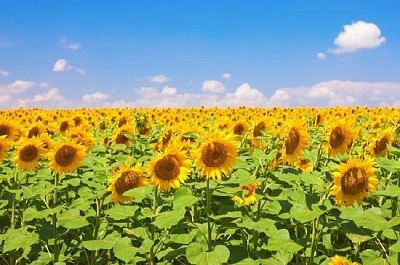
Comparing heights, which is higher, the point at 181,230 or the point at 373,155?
the point at 373,155

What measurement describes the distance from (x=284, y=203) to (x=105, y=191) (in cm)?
170

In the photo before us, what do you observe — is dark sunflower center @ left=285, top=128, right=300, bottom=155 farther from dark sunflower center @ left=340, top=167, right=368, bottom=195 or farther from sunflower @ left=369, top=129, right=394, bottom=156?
sunflower @ left=369, top=129, right=394, bottom=156

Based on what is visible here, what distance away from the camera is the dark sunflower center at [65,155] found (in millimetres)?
5906

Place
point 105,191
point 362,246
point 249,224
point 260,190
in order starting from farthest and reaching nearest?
1. point 362,246
2. point 105,191
3. point 260,190
4. point 249,224

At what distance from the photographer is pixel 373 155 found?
6.40m

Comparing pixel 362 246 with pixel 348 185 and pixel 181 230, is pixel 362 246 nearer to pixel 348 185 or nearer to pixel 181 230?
pixel 348 185

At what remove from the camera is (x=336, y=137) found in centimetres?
578

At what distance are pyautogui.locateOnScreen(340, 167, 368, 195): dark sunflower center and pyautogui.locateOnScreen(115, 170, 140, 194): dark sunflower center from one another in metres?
1.94

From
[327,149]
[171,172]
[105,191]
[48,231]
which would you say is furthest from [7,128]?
[327,149]

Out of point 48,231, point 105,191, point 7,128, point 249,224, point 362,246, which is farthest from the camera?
point 7,128

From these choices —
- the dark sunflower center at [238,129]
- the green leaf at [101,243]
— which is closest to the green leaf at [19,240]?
the green leaf at [101,243]

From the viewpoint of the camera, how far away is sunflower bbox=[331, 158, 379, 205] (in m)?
4.46

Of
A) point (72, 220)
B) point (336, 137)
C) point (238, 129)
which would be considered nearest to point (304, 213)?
point (336, 137)

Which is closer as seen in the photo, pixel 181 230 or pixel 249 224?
pixel 249 224
